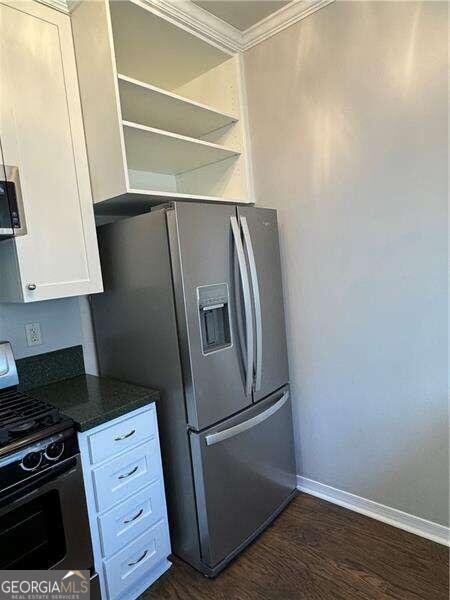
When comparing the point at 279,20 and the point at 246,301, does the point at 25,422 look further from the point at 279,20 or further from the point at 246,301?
the point at 279,20

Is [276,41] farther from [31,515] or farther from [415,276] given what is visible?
[31,515]

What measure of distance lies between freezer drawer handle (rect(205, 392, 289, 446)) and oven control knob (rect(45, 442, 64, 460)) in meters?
0.58

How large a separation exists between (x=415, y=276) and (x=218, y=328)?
929 millimetres

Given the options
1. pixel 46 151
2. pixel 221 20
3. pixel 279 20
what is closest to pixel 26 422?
pixel 46 151

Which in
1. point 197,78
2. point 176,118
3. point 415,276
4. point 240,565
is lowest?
point 240,565

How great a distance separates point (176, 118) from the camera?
2059 mm

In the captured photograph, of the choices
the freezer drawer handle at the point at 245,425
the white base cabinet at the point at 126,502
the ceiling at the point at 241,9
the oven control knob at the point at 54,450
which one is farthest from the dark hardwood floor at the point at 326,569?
the ceiling at the point at 241,9

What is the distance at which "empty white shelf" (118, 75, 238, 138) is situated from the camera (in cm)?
168

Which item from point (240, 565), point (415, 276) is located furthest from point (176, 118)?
point (240, 565)

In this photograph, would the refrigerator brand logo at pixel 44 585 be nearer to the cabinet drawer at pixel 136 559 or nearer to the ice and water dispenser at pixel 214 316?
the cabinet drawer at pixel 136 559

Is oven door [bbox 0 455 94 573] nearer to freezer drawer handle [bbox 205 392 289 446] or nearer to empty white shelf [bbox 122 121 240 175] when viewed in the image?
freezer drawer handle [bbox 205 392 289 446]

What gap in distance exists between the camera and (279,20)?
1.92 m

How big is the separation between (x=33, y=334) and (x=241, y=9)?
195 cm

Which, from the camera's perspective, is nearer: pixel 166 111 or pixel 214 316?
pixel 214 316
